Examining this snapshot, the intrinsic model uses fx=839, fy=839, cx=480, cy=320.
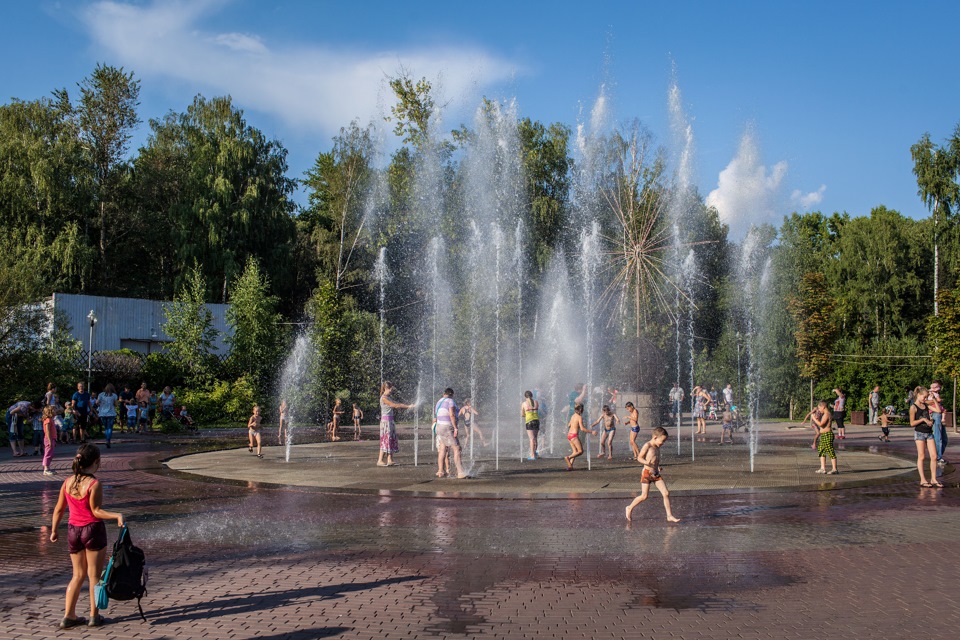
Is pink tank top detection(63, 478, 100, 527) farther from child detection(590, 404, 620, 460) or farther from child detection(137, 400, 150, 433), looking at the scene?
child detection(137, 400, 150, 433)

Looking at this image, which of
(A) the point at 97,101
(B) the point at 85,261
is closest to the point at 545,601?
(B) the point at 85,261

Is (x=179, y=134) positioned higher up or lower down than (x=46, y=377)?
higher up

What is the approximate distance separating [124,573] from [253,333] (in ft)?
113

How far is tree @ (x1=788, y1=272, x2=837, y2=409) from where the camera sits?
4519cm

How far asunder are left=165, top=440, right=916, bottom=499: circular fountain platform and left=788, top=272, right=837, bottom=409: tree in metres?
24.3

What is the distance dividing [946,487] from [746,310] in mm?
40108

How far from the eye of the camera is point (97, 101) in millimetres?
54500

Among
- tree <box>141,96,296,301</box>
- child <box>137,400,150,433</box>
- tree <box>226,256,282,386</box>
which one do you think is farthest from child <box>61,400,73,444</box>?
tree <box>141,96,296,301</box>

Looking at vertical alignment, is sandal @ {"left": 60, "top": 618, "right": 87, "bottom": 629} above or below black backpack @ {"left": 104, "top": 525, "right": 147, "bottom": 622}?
below

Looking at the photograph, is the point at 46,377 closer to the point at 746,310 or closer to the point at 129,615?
the point at 129,615

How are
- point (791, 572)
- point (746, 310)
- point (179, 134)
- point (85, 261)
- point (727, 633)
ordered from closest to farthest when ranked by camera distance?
point (727, 633) < point (791, 572) < point (85, 261) < point (746, 310) < point (179, 134)

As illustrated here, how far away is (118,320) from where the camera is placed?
144 feet

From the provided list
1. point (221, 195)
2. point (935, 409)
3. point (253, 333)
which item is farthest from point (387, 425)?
point (221, 195)

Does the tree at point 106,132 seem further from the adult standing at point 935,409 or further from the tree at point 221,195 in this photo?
the adult standing at point 935,409
